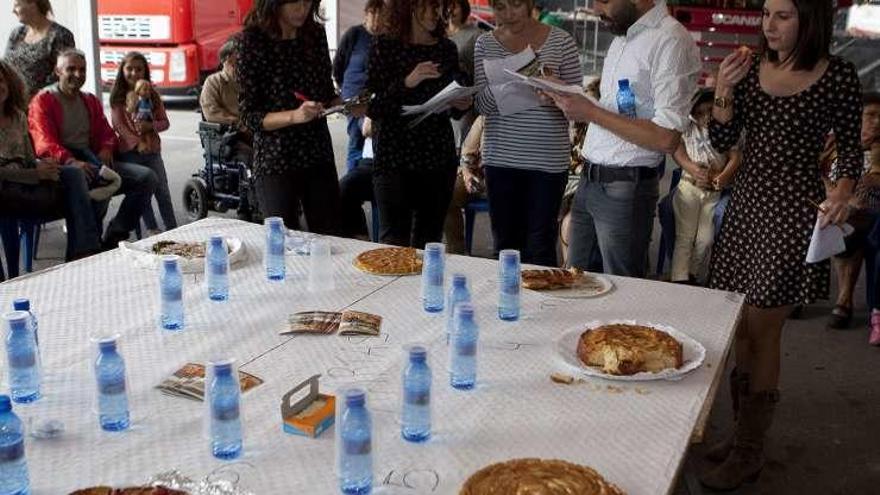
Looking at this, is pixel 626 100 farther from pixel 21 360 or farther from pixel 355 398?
pixel 21 360

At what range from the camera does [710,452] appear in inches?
105

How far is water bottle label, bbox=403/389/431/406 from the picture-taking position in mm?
1439

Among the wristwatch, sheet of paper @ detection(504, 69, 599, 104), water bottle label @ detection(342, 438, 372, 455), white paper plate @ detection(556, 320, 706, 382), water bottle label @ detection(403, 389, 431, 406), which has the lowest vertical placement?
white paper plate @ detection(556, 320, 706, 382)

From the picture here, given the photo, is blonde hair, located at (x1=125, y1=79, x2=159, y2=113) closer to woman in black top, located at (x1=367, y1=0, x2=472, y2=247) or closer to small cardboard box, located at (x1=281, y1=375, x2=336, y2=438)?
woman in black top, located at (x1=367, y1=0, x2=472, y2=247)

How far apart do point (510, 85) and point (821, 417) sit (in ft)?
5.54

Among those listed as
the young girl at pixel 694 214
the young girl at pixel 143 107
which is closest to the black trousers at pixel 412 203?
the young girl at pixel 694 214

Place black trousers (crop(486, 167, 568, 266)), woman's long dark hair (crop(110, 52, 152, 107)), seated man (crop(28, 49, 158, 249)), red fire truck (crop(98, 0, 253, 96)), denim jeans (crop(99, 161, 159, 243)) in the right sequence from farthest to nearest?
red fire truck (crop(98, 0, 253, 96)) → woman's long dark hair (crop(110, 52, 152, 107)) → denim jeans (crop(99, 161, 159, 243)) → seated man (crop(28, 49, 158, 249)) → black trousers (crop(486, 167, 568, 266))

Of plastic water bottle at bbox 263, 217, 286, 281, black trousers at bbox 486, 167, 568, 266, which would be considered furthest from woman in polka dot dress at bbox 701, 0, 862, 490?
plastic water bottle at bbox 263, 217, 286, 281

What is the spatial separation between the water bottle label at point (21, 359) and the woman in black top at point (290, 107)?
1430 millimetres

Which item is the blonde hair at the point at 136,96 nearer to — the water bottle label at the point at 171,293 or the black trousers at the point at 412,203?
the black trousers at the point at 412,203

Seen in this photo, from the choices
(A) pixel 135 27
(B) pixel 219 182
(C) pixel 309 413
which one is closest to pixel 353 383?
(C) pixel 309 413

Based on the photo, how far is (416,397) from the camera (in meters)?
1.44

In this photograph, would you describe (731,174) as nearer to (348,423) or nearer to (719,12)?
(348,423)

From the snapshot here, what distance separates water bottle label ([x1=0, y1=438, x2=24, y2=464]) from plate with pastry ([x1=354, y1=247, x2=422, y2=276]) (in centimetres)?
122
